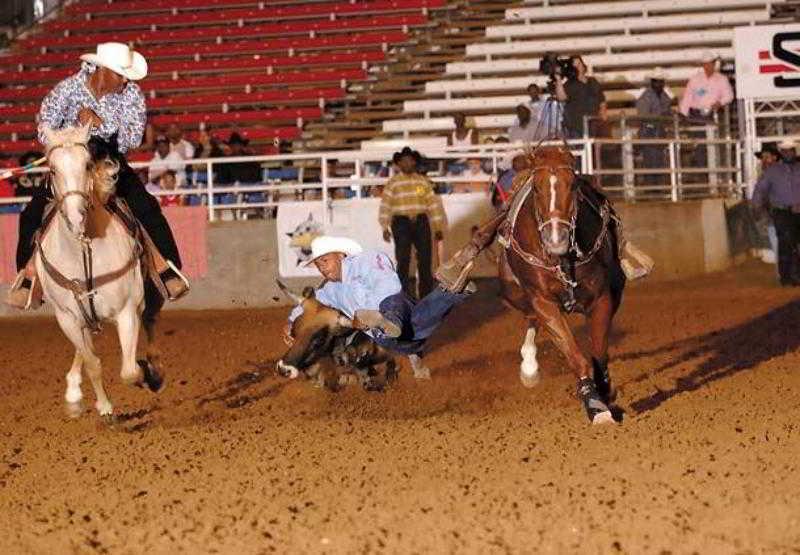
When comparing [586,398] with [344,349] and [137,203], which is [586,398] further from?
[137,203]

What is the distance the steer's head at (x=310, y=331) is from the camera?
10.7 m

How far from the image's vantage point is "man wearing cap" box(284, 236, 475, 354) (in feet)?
33.9

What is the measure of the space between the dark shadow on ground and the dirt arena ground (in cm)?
4

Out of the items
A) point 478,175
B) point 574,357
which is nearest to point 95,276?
point 574,357

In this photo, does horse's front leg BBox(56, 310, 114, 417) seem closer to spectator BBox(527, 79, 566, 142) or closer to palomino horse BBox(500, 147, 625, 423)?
palomino horse BBox(500, 147, 625, 423)

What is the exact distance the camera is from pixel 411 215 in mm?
17781

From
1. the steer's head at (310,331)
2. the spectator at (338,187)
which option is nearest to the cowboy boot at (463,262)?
the steer's head at (310,331)

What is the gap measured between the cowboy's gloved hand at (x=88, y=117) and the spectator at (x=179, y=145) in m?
12.6

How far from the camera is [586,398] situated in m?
9.41

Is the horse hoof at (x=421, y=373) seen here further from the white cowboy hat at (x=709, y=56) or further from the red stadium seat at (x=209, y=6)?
the red stadium seat at (x=209, y=6)

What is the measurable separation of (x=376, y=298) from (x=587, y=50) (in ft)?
50.3

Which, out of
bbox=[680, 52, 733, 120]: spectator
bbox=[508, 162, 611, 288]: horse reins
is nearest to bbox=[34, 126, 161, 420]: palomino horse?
bbox=[508, 162, 611, 288]: horse reins

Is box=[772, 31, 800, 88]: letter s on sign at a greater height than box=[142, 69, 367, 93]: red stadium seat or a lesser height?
lesser

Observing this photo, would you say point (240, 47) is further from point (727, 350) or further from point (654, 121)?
point (727, 350)
